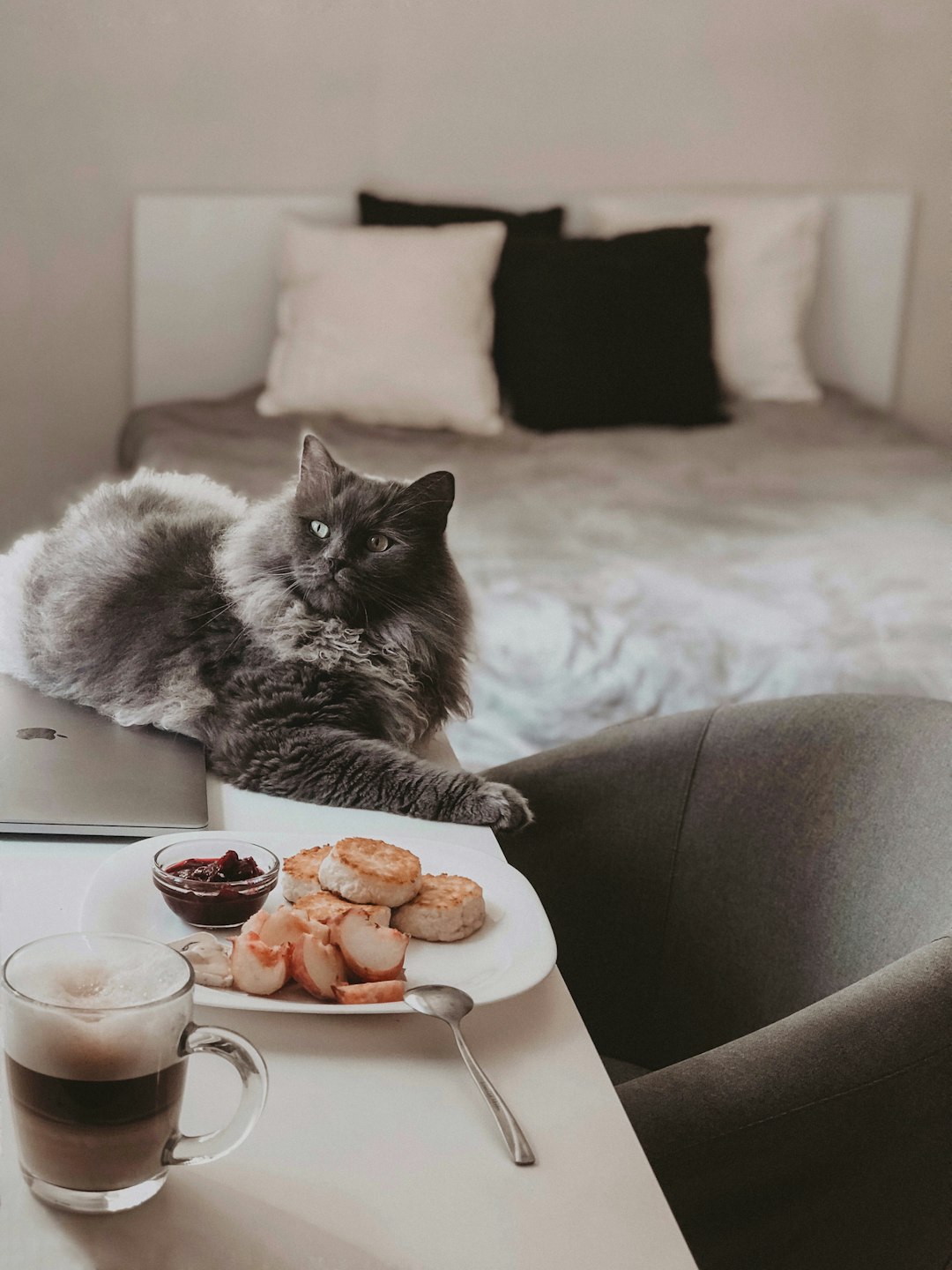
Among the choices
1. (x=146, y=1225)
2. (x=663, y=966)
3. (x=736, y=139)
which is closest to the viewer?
(x=146, y=1225)

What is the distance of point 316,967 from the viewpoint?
28.1 inches

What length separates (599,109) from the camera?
3684mm

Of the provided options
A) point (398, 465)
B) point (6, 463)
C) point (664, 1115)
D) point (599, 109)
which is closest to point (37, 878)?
point (664, 1115)

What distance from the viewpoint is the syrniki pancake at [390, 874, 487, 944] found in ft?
2.62

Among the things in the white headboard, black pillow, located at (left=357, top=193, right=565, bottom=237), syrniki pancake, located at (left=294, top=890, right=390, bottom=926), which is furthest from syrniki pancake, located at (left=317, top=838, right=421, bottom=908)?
the white headboard

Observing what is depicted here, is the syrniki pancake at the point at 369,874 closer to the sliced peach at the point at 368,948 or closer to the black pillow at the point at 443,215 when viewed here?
the sliced peach at the point at 368,948

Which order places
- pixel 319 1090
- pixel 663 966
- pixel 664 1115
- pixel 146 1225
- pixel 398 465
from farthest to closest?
1. pixel 398 465
2. pixel 663 966
3. pixel 664 1115
4. pixel 319 1090
5. pixel 146 1225

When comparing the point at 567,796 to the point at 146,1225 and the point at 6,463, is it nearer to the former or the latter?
the point at 146,1225

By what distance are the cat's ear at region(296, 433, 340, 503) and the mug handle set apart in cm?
74

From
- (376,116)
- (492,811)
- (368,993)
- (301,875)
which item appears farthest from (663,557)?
(376,116)

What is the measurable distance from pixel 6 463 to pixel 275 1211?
329 centimetres

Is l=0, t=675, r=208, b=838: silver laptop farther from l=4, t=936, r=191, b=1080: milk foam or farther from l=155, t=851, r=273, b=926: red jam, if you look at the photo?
l=4, t=936, r=191, b=1080: milk foam

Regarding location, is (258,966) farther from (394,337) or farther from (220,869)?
(394,337)

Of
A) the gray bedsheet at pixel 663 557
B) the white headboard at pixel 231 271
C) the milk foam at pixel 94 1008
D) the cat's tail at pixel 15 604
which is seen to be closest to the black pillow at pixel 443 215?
the white headboard at pixel 231 271
